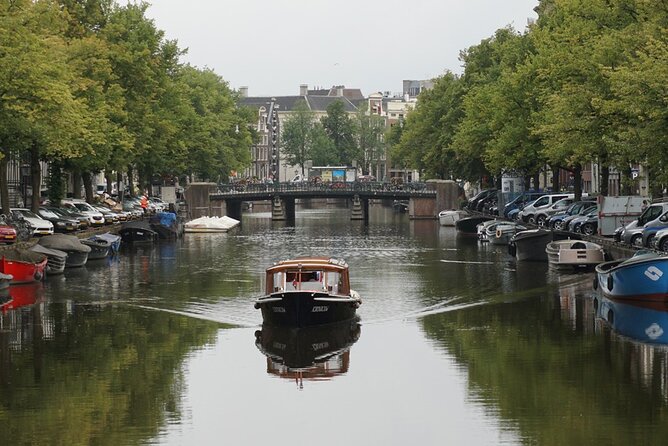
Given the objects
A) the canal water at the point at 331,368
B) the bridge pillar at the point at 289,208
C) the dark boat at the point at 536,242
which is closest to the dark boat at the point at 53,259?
the canal water at the point at 331,368

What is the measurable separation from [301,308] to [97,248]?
1319 inches

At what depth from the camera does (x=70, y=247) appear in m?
67.1

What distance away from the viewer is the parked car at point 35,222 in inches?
2815

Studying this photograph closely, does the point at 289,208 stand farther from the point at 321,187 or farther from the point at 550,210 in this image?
the point at 550,210

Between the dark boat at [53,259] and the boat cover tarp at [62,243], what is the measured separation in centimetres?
174

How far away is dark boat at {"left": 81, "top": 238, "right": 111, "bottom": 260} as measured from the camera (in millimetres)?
74062

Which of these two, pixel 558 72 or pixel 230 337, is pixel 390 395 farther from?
pixel 558 72

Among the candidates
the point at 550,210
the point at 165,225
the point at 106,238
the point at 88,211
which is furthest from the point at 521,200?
the point at 106,238

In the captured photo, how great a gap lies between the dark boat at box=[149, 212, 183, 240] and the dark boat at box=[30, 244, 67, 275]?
35.3 metres

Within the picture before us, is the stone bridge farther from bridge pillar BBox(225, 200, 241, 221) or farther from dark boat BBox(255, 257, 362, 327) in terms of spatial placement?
dark boat BBox(255, 257, 362, 327)

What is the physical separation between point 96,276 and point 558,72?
79.9 ft

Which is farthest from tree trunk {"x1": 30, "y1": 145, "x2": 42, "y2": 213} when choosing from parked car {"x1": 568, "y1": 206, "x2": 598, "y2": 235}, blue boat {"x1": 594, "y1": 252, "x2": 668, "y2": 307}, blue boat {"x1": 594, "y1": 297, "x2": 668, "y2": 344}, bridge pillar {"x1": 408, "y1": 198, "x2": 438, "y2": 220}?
bridge pillar {"x1": 408, "y1": 198, "x2": 438, "y2": 220}

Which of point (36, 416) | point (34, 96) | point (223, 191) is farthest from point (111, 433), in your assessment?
point (223, 191)

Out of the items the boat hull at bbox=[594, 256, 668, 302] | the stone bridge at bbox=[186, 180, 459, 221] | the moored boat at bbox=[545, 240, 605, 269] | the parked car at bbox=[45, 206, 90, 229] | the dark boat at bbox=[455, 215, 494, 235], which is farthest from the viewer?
the stone bridge at bbox=[186, 180, 459, 221]
